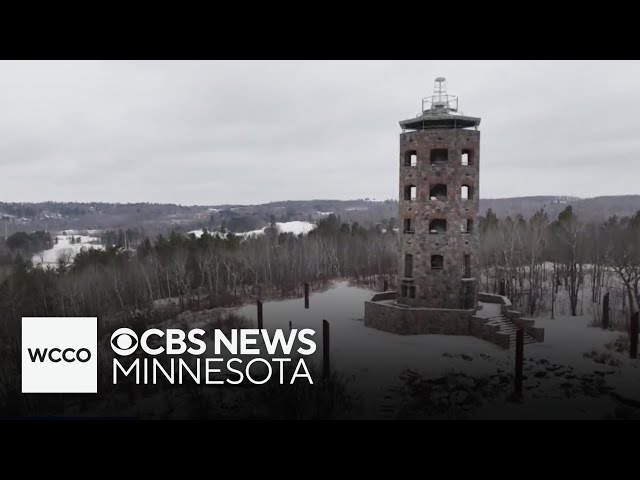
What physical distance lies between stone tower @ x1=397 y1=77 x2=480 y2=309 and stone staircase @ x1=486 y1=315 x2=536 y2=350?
4.08 ft

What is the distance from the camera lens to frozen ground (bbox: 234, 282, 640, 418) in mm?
12367

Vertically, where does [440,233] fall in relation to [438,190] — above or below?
below

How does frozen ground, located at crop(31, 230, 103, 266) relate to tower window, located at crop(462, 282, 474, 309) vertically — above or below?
above

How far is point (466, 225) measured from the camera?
1908cm

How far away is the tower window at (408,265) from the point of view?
1941cm

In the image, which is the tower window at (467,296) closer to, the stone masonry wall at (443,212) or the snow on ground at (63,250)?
the stone masonry wall at (443,212)

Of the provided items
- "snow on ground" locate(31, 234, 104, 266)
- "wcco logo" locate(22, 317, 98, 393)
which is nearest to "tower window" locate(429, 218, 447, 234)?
"wcco logo" locate(22, 317, 98, 393)

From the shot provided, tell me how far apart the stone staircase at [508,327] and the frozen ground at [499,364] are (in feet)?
1.41

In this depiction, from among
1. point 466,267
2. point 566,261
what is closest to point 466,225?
point 466,267

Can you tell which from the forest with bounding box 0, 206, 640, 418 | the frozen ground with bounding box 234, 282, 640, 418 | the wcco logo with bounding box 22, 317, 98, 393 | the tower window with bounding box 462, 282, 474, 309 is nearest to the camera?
the wcco logo with bounding box 22, 317, 98, 393

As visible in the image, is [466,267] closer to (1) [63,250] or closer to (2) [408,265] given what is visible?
(2) [408,265]

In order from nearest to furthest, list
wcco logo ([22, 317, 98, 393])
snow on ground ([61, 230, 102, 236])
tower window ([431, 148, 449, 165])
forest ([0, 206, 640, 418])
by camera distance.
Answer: wcco logo ([22, 317, 98, 393]) < tower window ([431, 148, 449, 165]) < forest ([0, 206, 640, 418]) < snow on ground ([61, 230, 102, 236])

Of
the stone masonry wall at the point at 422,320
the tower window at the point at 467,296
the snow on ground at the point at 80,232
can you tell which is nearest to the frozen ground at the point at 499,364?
the stone masonry wall at the point at 422,320

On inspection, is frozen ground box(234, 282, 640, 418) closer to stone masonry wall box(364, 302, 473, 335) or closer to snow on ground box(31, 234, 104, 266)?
stone masonry wall box(364, 302, 473, 335)
